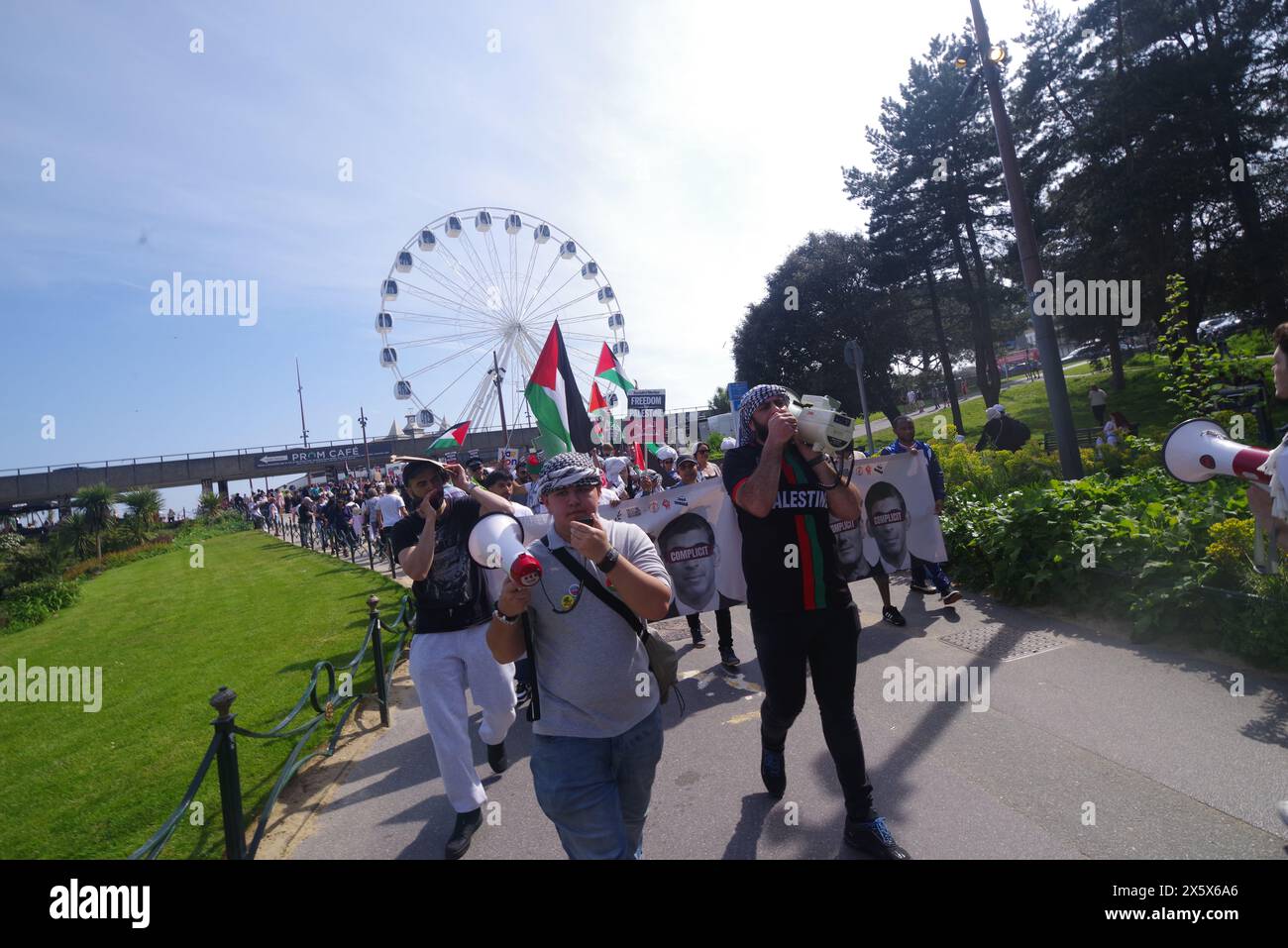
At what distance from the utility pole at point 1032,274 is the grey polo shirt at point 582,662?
757 cm

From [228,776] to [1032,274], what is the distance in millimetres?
9378

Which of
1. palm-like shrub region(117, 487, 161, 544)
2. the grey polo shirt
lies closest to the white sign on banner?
the grey polo shirt

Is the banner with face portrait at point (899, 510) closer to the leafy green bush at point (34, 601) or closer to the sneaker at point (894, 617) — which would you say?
the sneaker at point (894, 617)

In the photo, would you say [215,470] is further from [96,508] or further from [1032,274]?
[1032,274]

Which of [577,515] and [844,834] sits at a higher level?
[577,515]

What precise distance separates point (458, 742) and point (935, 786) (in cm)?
260

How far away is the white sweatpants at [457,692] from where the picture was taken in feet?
12.6

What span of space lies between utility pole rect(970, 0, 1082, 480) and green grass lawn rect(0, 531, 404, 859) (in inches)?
332

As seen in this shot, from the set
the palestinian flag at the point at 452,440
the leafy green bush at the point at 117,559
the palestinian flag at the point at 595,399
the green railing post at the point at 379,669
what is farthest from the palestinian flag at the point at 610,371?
the leafy green bush at the point at 117,559

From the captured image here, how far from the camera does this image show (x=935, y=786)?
3.72 meters
